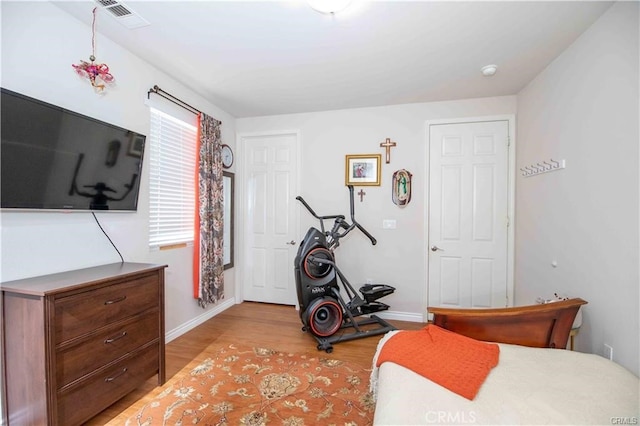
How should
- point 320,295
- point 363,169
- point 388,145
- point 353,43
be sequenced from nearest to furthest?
point 353,43
point 320,295
point 388,145
point 363,169

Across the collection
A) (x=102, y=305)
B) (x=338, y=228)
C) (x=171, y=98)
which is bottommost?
(x=102, y=305)

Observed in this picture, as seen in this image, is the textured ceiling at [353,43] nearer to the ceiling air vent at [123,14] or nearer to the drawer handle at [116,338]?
the ceiling air vent at [123,14]

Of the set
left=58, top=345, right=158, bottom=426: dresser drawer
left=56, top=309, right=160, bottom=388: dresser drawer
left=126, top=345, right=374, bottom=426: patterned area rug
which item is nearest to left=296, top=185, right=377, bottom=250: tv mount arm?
left=126, top=345, right=374, bottom=426: patterned area rug

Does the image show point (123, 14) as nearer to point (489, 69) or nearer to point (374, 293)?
point (489, 69)

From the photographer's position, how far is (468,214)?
10.2 ft

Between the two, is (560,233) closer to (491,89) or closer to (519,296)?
(519,296)

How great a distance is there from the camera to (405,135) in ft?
10.7

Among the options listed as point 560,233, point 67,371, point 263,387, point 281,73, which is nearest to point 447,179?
point 560,233

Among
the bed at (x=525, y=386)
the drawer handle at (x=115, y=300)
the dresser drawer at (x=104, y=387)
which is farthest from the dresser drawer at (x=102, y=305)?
the bed at (x=525, y=386)

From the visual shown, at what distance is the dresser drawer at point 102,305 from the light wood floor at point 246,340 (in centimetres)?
65

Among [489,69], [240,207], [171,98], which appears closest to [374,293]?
[240,207]

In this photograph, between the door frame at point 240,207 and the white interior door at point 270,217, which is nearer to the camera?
the white interior door at point 270,217

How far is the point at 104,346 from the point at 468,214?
11.4 ft

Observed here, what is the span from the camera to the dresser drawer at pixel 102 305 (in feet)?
4.58
